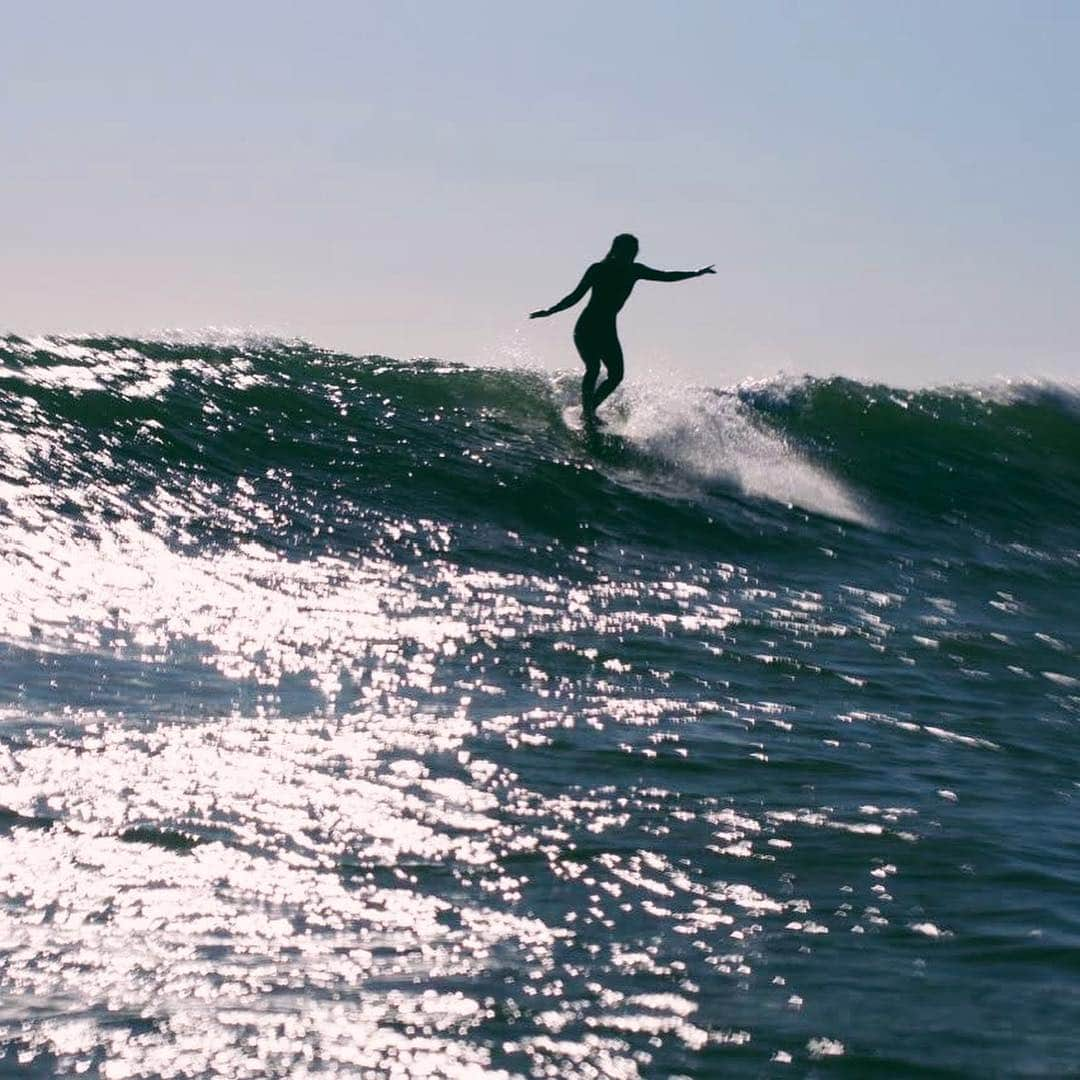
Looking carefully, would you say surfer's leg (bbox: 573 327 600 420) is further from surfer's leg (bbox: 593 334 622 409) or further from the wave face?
the wave face

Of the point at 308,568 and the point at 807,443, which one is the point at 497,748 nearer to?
the point at 308,568

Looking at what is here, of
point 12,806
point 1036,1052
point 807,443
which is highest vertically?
point 807,443

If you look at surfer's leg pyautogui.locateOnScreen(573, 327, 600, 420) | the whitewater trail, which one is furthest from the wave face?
surfer's leg pyautogui.locateOnScreen(573, 327, 600, 420)

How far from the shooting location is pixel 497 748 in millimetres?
5750

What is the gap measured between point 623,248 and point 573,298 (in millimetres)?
718

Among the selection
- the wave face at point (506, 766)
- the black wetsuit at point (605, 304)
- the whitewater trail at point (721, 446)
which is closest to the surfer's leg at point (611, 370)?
the black wetsuit at point (605, 304)

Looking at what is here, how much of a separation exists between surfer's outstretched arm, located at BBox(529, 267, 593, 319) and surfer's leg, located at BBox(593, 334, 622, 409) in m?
0.51

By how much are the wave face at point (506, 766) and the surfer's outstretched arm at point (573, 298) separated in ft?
4.13

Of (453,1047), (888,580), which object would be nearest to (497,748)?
(453,1047)

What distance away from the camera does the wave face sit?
342 cm

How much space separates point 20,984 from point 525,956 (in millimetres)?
1144

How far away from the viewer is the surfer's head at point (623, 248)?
14273mm

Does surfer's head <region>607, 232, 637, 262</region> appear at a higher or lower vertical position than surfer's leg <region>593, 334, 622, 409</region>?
higher

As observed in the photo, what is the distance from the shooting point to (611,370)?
1468 cm
